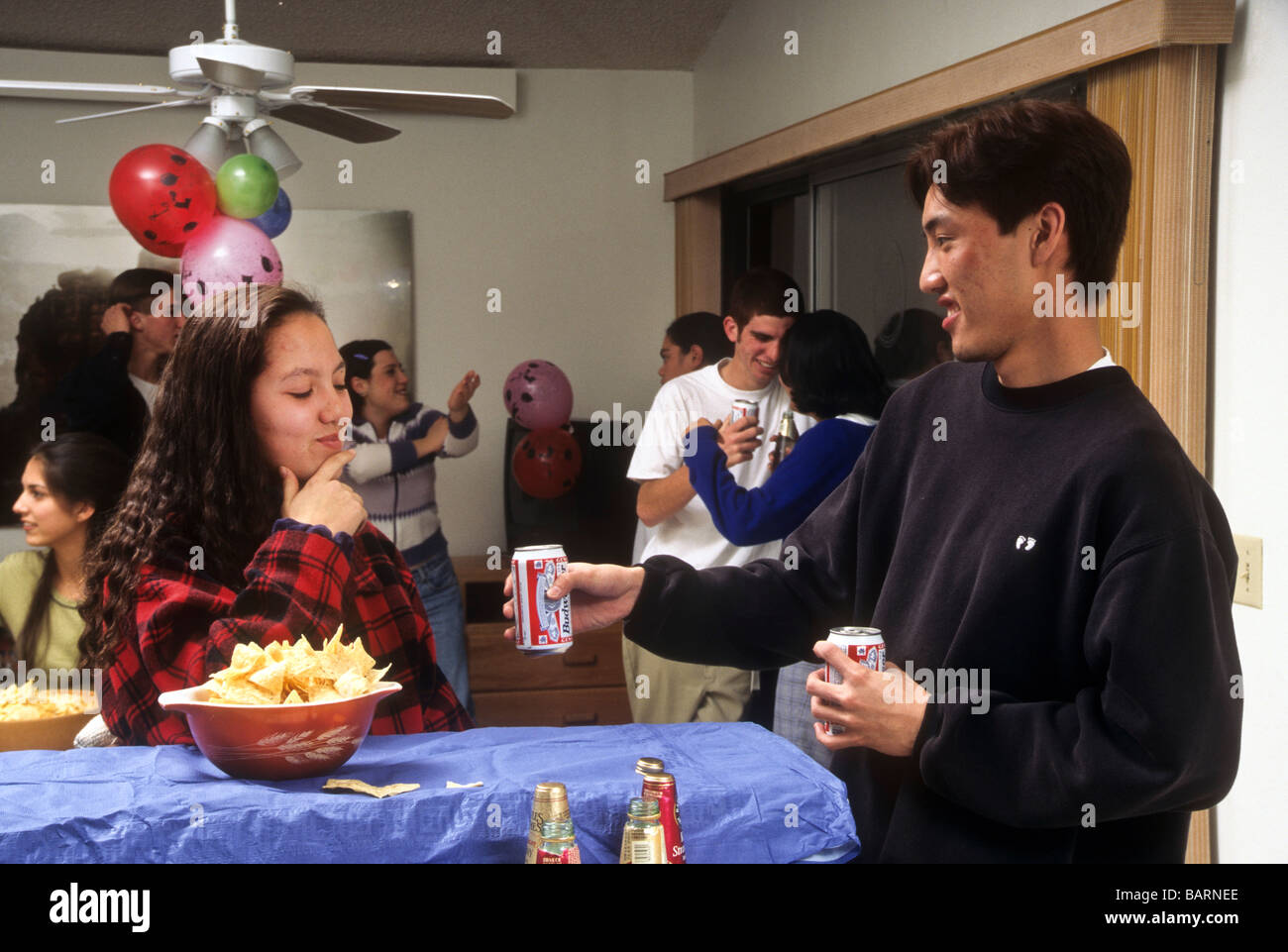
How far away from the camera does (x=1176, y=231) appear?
187 centimetres

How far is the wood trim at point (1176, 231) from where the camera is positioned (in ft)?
6.04

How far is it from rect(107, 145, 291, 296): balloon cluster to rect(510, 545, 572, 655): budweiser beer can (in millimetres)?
1264

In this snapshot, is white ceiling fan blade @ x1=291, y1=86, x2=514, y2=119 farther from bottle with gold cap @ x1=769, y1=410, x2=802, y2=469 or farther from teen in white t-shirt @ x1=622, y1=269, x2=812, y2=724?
bottle with gold cap @ x1=769, y1=410, x2=802, y2=469

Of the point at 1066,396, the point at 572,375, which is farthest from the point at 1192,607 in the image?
the point at 572,375

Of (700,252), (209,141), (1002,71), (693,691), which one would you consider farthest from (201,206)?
(700,252)

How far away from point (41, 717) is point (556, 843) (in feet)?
2.88

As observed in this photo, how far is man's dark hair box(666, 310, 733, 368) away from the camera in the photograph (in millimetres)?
3221

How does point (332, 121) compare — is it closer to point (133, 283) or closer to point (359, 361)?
point (359, 361)

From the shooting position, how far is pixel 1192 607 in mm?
1021

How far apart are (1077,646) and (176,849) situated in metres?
0.87

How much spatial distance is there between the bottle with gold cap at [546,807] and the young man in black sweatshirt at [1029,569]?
0.26 metres

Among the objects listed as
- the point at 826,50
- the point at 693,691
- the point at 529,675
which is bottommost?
the point at 529,675

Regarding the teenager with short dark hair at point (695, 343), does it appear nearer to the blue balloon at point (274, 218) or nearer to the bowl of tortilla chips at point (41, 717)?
the blue balloon at point (274, 218)
